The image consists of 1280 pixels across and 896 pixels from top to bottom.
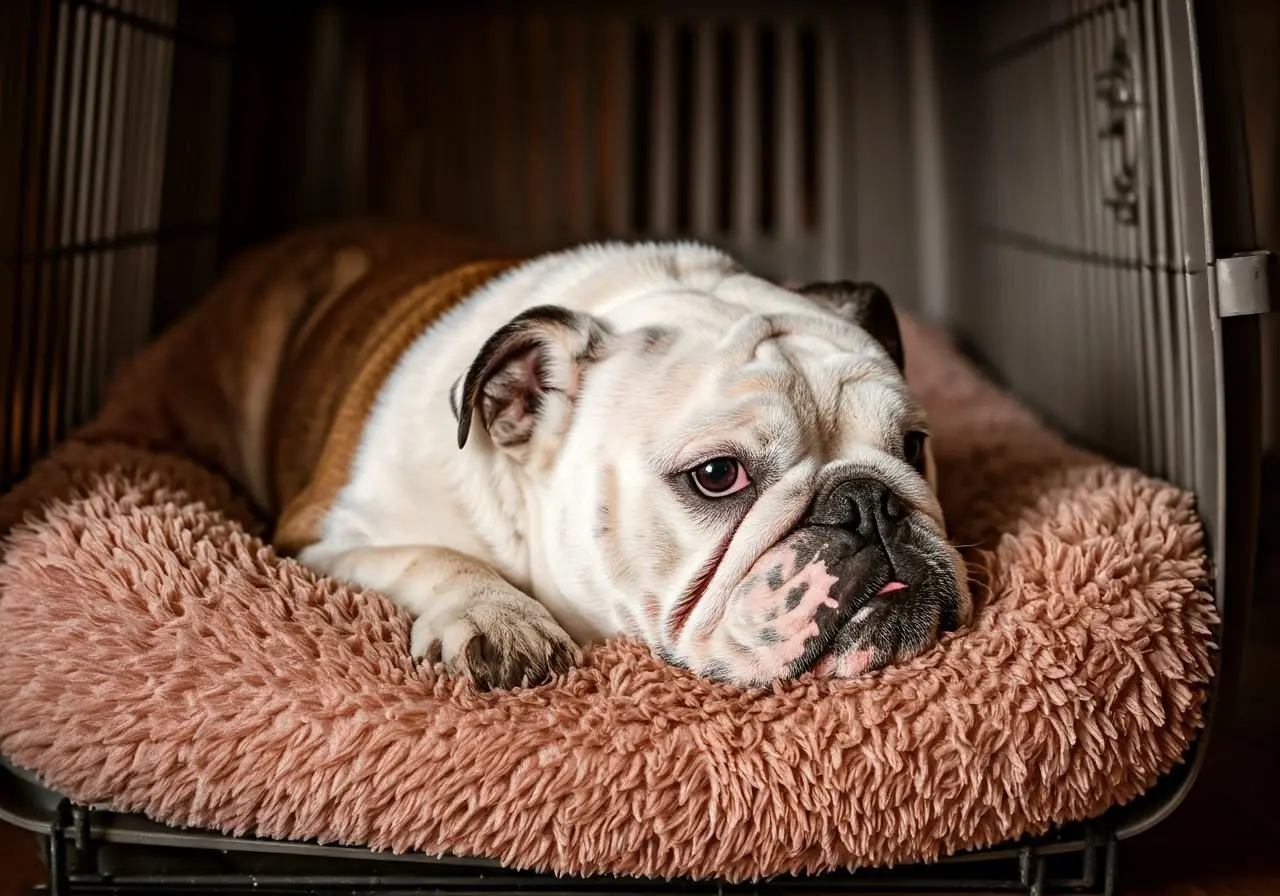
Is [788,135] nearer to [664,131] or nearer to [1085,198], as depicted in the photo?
[664,131]

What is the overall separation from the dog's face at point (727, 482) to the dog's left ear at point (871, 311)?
0.15m

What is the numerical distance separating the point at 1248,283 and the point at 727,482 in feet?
2.02

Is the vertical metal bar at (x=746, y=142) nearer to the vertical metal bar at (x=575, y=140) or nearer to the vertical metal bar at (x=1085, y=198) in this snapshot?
the vertical metal bar at (x=575, y=140)

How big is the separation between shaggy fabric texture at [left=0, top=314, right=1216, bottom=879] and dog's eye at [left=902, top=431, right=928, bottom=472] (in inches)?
7.3

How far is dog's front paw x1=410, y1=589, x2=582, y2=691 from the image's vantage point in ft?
4.30

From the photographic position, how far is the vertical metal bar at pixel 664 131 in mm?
2895

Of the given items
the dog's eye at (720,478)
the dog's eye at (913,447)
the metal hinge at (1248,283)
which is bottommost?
the dog's eye at (720,478)

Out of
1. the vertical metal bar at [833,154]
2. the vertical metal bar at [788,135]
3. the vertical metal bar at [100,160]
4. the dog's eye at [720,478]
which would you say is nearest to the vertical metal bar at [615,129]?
the vertical metal bar at [788,135]

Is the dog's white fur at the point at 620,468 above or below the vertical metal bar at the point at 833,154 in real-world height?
below

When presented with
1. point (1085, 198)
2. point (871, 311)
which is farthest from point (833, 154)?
point (871, 311)

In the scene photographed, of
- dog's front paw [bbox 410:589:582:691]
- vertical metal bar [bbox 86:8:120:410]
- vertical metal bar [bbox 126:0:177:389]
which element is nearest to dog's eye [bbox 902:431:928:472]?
dog's front paw [bbox 410:589:582:691]

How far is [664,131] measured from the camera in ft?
9.61

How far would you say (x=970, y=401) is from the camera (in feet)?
7.50

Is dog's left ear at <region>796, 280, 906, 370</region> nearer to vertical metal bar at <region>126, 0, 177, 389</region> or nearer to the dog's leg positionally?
the dog's leg
